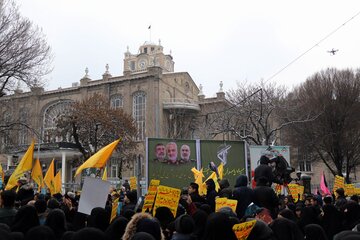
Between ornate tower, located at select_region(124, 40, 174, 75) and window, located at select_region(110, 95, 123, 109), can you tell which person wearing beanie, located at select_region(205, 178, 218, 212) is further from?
ornate tower, located at select_region(124, 40, 174, 75)

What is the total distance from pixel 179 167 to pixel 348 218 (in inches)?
340

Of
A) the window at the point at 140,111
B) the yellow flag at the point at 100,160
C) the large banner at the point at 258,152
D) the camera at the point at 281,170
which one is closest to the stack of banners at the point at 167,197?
the yellow flag at the point at 100,160

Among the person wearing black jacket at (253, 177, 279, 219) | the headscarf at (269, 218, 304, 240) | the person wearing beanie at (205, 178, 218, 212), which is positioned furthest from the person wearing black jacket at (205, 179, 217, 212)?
the headscarf at (269, 218, 304, 240)

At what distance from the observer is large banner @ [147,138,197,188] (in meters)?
14.6

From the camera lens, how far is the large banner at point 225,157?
15.7 metres

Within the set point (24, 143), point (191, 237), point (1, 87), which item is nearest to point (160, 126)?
point (24, 143)

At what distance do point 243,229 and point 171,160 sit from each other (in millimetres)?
10690

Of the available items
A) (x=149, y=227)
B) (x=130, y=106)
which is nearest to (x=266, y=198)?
(x=149, y=227)

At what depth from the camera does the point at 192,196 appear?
7.93 meters

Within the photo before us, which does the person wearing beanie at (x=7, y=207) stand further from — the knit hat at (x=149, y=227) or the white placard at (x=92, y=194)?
the knit hat at (x=149, y=227)

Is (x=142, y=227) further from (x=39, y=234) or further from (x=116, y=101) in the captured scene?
(x=116, y=101)

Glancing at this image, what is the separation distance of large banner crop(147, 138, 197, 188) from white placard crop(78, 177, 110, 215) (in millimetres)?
7054

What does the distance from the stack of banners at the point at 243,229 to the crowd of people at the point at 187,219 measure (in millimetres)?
70

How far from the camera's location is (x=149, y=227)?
4484mm
